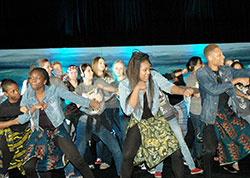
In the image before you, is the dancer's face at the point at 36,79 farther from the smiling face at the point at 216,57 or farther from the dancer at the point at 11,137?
the smiling face at the point at 216,57

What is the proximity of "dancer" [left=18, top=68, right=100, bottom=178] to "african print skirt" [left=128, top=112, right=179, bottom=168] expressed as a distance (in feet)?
1.88

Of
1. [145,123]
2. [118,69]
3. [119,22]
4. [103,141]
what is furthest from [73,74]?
[119,22]

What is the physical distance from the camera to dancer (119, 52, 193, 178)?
11.4 ft

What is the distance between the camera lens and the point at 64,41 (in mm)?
10031

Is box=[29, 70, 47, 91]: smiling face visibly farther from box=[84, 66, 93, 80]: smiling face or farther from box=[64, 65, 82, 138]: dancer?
box=[64, 65, 82, 138]: dancer

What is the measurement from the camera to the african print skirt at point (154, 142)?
346 centimetres

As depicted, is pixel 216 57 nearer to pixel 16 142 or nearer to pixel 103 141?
pixel 103 141

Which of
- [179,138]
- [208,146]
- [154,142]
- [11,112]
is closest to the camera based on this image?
[154,142]

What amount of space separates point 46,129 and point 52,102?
11.7 inches

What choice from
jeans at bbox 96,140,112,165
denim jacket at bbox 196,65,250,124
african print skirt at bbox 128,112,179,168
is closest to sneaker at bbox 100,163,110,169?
jeans at bbox 96,140,112,165

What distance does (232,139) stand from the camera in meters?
4.19

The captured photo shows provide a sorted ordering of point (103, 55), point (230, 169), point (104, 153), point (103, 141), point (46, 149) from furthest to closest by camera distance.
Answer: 1. point (103, 55)
2. point (104, 153)
3. point (230, 169)
4. point (103, 141)
5. point (46, 149)

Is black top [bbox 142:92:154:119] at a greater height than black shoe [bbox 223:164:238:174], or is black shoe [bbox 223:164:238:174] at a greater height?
black top [bbox 142:92:154:119]

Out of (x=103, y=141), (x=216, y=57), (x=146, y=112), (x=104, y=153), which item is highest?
(x=216, y=57)
